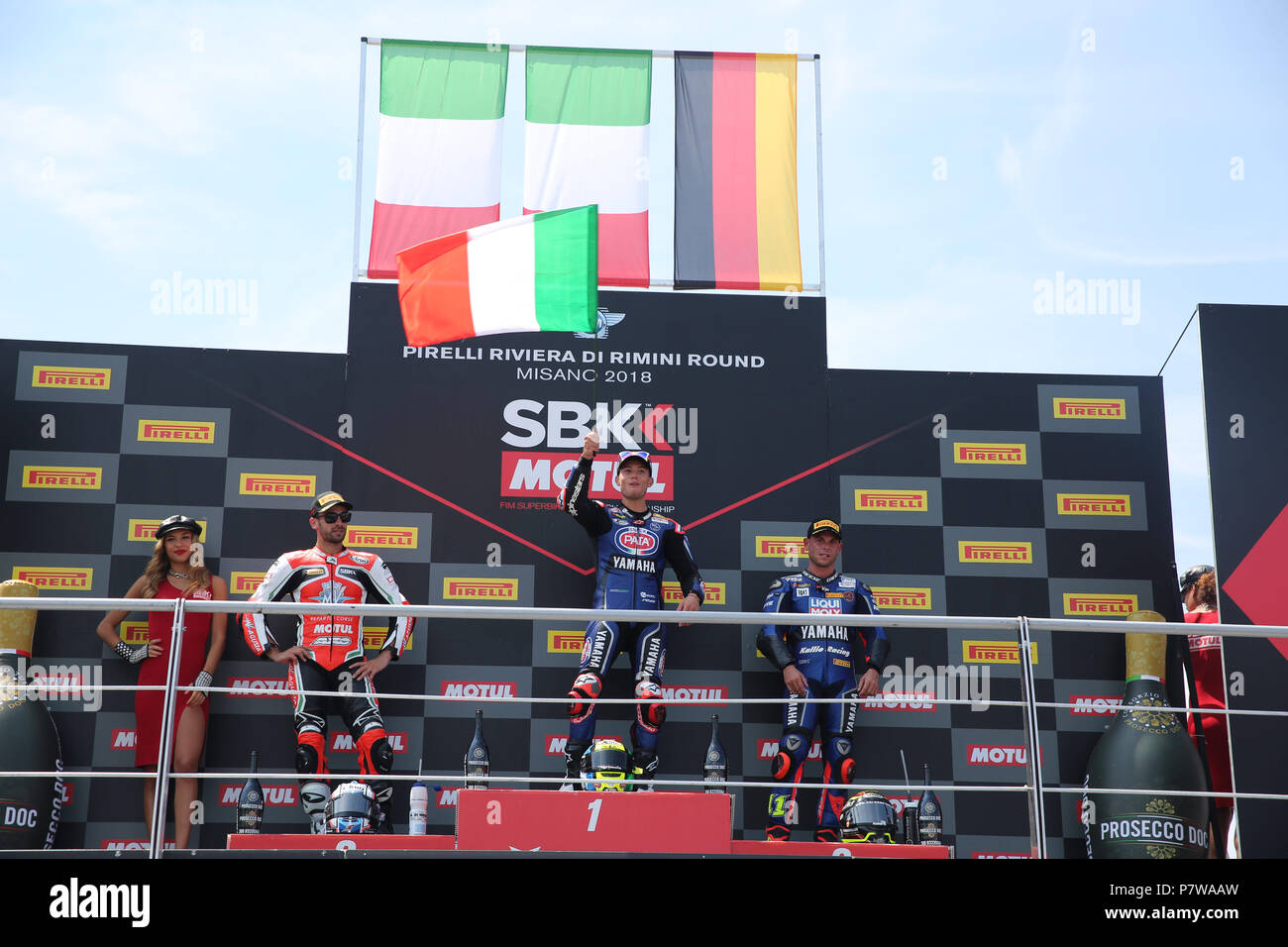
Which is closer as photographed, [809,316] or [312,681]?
[312,681]

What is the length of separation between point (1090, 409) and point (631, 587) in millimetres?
2966

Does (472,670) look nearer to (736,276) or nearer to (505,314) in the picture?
(505,314)

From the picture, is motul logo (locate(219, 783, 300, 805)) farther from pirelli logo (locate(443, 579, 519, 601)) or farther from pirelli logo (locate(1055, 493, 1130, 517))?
pirelli logo (locate(1055, 493, 1130, 517))

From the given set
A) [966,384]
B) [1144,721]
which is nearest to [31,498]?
[966,384]

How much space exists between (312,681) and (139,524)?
1.51 meters

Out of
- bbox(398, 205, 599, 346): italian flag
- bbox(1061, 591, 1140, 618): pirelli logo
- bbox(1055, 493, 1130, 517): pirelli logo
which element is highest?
bbox(398, 205, 599, 346): italian flag

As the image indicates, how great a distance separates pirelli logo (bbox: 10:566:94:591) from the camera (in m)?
6.91

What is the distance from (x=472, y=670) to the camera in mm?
6941

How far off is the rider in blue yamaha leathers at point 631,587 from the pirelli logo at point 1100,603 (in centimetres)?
219

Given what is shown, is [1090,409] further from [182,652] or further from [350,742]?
[182,652]

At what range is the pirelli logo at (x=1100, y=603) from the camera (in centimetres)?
726

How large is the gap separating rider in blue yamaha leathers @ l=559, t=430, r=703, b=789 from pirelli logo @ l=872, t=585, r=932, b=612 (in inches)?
45.8

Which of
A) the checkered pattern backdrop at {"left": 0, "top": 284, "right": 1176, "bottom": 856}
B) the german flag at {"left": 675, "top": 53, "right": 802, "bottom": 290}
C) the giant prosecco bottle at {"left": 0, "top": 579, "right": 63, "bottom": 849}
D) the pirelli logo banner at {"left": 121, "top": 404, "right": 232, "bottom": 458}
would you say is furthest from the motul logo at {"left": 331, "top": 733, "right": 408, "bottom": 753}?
the german flag at {"left": 675, "top": 53, "right": 802, "bottom": 290}

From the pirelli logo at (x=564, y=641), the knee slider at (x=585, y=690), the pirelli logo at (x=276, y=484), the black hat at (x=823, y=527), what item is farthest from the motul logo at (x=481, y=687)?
the black hat at (x=823, y=527)
